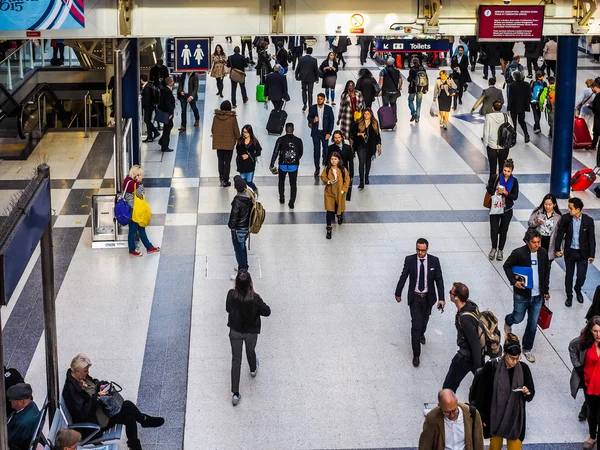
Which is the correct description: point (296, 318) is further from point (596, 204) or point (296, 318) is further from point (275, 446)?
point (596, 204)

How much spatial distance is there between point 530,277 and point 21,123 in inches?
512

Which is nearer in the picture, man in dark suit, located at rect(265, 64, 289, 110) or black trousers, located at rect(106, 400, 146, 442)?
black trousers, located at rect(106, 400, 146, 442)

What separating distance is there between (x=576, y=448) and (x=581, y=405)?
88 centimetres

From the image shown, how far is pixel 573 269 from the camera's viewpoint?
13.2m

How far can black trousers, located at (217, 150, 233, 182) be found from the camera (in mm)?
18062

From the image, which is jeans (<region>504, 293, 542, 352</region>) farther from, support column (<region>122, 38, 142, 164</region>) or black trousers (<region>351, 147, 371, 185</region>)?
support column (<region>122, 38, 142, 164</region>)

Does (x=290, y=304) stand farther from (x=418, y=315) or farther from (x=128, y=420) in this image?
(x=128, y=420)

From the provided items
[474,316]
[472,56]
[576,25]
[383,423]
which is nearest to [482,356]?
[474,316]

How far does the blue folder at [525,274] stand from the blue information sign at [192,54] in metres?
7.65

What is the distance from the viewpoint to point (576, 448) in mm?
10016

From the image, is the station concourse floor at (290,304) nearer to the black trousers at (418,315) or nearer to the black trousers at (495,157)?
the black trousers at (418,315)

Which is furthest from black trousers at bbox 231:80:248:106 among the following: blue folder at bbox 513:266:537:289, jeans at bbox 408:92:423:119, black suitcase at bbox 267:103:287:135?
blue folder at bbox 513:266:537:289

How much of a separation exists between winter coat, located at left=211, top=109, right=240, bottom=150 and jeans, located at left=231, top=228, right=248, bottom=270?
402cm

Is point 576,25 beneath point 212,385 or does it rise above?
above
